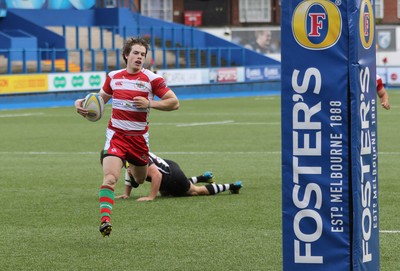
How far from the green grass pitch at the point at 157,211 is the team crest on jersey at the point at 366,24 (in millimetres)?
2439

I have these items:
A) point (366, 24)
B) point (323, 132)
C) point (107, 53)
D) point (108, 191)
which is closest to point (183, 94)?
point (107, 53)

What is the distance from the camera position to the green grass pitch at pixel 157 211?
9.13 metres

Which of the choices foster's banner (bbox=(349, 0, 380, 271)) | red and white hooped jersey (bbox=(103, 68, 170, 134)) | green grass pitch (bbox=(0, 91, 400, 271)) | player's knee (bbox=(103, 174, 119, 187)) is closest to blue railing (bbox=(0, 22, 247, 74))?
green grass pitch (bbox=(0, 91, 400, 271))

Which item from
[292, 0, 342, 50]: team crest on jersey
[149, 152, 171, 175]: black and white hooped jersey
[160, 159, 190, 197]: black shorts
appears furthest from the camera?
[160, 159, 190, 197]: black shorts

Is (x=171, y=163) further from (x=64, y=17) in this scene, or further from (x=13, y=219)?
(x=64, y=17)

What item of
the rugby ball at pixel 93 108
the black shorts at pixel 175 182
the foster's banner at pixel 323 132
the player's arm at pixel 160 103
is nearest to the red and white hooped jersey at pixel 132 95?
the player's arm at pixel 160 103

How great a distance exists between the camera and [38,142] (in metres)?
22.6

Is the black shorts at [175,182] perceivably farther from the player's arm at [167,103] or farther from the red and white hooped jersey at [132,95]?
the player's arm at [167,103]

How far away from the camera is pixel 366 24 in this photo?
655cm

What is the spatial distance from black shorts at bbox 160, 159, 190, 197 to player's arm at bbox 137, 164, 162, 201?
0.40 ft

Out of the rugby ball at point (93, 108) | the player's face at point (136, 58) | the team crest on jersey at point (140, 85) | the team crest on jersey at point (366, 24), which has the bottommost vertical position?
the rugby ball at point (93, 108)

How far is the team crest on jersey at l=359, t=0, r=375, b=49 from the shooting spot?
255 inches

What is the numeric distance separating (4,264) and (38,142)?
13776mm

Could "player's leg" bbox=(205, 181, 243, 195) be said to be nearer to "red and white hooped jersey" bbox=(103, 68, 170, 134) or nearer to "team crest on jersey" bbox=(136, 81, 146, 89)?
"red and white hooped jersey" bbox=(103, 68, 170, 134)
